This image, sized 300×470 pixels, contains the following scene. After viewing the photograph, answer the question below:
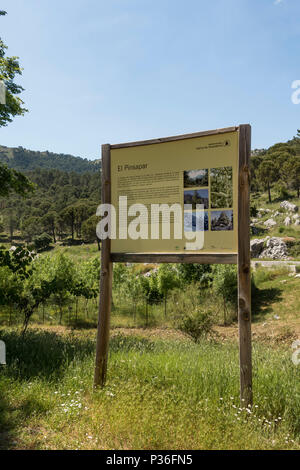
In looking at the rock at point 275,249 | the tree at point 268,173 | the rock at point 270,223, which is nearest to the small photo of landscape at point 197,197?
the rock at point 275,249

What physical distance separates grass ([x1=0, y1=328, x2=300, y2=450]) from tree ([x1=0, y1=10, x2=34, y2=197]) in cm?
→ 683

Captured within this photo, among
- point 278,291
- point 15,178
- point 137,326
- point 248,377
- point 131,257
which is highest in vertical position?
point 15,178

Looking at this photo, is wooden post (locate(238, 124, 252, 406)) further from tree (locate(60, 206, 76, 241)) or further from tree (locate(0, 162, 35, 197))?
tree (locate(60, 206, 76, 241))

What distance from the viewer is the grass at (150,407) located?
3.23 metres

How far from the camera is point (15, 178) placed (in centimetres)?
1078

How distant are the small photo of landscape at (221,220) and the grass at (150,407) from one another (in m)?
1.88

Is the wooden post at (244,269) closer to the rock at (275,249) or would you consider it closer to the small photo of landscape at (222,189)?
the small photo of landscape at (222,189)

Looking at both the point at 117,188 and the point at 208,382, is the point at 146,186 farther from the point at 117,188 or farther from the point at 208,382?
the point at 208,382

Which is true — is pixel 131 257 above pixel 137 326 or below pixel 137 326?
above

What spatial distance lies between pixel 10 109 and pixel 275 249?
103 feet

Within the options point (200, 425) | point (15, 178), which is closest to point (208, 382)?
point (200, 425)

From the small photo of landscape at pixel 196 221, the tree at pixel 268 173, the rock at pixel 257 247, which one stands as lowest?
the rock at pixel 257 247
